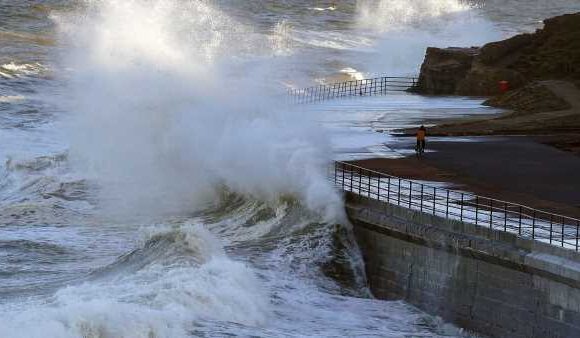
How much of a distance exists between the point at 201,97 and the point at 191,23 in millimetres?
34139

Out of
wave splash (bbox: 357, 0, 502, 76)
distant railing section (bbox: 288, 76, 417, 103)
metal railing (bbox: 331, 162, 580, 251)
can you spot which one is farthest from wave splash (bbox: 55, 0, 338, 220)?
wave splash (bbox: 357, 0, 502, 76)

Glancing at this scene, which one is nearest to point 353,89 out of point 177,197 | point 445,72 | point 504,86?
point 445,72

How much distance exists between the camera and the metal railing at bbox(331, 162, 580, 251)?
16.3 metres

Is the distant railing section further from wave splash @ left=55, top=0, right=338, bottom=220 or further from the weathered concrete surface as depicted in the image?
the weathered concrete surface

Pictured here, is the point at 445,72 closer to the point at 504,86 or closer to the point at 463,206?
the point at 504,86

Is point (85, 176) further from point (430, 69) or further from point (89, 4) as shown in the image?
point (89, 4)

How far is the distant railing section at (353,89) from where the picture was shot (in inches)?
1522

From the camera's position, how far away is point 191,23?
63.2m

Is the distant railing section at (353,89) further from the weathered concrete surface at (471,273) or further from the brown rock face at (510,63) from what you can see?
the weathered concrete surface at (471,273)

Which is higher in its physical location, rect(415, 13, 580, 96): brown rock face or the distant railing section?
rect(415, 13, 580, 96): brown rock face

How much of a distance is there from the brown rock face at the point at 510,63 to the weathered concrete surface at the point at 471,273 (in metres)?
17.4

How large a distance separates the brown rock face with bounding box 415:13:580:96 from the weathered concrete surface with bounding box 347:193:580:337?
17.4m

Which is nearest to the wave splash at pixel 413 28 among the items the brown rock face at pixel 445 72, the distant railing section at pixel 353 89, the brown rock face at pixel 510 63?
the distant railing section at pixel 353 89

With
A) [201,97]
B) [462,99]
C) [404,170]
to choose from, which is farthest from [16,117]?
[404,170]
